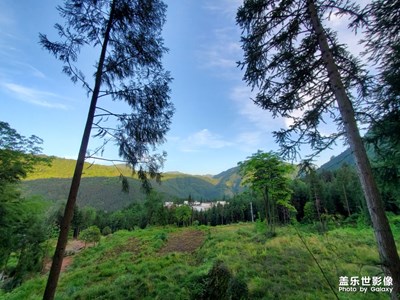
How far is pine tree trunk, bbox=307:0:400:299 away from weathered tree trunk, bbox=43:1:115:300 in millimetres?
5053

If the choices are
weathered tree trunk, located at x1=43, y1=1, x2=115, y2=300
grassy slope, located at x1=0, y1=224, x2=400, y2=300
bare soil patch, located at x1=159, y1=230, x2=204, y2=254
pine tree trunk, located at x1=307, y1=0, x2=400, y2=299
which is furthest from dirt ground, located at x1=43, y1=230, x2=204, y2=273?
pine tree trunk, located at x1=307, y1=0, x2=400, y2=299

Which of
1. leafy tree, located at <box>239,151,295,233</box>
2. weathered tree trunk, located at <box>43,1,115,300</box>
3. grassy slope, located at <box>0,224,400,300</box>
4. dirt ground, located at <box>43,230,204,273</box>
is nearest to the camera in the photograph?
weathered tree trunk, located at <box>43,1,115,300</box>

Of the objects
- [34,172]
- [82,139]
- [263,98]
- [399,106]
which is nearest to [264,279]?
[263,98]

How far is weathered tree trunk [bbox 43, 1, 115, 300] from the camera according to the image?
4104 millimetres

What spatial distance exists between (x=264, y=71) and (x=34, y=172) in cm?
1146

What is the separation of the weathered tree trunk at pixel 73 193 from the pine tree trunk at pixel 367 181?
16.6 feet

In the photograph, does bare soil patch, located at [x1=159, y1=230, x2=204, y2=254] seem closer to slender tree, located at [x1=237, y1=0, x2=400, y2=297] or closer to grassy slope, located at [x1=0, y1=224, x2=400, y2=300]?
grassy slope, located at [x1=0, y1=224, x2=400, y2=300]

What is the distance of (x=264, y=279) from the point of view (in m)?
6.84

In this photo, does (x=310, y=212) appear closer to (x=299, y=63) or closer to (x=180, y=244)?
(x=180, y=244)

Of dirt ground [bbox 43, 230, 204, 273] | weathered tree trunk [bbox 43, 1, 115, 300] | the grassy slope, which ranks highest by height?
weathered tree trunk [bbox 43, 1, 115, 300]

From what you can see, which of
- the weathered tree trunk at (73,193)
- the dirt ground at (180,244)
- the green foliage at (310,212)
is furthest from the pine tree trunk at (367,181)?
the green foliage at (310,212)

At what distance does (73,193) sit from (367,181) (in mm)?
5612

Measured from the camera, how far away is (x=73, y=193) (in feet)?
15.1

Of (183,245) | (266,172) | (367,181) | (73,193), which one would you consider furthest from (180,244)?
(367,181)
